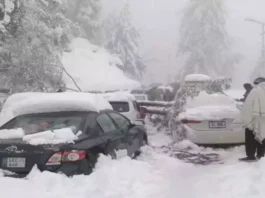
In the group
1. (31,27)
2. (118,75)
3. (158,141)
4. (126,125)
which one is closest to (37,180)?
(126,125)

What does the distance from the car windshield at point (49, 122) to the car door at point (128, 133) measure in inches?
45.9

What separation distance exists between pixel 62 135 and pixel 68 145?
0.81ft

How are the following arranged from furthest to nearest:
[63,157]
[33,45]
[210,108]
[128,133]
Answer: [33,45]
[210,108]
[128,133]
[63,157]

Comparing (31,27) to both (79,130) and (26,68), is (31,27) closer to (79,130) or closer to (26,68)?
(26,68)

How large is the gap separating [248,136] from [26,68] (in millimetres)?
9694

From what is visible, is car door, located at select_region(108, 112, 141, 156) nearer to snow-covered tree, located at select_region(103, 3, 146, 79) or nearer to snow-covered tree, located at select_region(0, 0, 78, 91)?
snow-covered tree, located at select_region(0, 0, 78, 91)

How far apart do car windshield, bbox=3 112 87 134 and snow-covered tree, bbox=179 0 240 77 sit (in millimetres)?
47682

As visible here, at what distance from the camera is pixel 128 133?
784 cm

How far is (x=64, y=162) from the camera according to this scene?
18.8 ft

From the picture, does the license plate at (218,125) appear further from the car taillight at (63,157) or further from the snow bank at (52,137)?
the car taillight at (63,157)

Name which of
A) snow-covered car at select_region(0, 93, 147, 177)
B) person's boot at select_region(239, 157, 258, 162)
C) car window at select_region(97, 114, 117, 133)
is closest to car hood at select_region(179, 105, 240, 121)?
person's boot at select_region(239, 157, 258, 162)

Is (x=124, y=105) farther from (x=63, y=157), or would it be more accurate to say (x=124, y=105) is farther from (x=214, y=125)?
(x=63, y=157)

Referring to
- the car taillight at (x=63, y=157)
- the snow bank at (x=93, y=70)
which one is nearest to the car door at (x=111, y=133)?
the car taillight at (x=63, y=157)

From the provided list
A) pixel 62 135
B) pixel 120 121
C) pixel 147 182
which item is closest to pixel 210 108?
pixel 120 121
